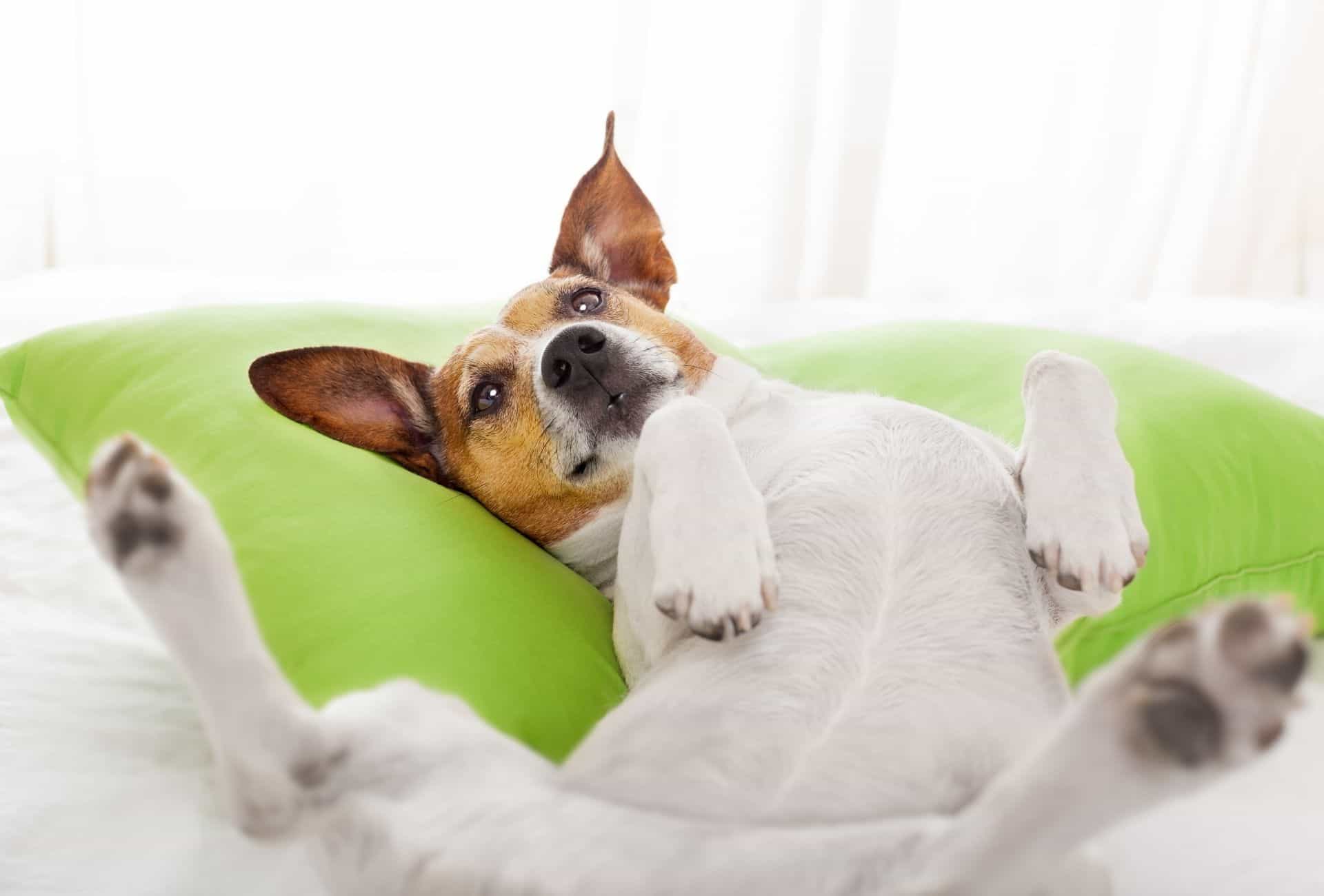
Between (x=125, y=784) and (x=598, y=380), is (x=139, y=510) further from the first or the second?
(x=598, y=380)

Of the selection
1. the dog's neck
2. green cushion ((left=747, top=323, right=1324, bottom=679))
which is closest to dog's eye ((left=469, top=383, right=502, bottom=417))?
the dog's neck

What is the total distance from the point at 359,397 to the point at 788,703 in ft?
3.49

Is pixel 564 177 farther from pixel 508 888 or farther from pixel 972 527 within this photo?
pixel 508 888

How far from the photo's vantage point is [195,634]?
1.18 meters

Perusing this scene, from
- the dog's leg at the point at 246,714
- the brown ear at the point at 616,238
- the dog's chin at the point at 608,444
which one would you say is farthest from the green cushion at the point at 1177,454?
the dog's leg at the point at 246,714

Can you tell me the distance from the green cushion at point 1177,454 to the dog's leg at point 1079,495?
28cm

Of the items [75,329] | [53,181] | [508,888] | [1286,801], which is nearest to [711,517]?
[508,888]

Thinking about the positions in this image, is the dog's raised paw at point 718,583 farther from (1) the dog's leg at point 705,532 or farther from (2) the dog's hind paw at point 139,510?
(2) the dog's hind paw at point 139,510

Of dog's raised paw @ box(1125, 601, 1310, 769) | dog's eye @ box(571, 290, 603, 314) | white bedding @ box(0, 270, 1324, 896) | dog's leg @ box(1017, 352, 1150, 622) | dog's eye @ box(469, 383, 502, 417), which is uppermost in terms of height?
dog's raised paw @ box(1125, 601, 1310, 769)

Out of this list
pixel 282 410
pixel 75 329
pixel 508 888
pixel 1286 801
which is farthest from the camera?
pixel 75 329

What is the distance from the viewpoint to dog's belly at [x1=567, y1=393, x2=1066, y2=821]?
126 centimetres

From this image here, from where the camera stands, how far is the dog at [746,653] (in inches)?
39.5

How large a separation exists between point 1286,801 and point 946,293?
409 cm

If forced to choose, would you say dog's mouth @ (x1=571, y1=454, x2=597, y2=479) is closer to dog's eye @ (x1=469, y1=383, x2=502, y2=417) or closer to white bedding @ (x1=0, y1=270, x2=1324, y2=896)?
dog's eye @ (x1=469, y1=383, x2=502, y2=417)
